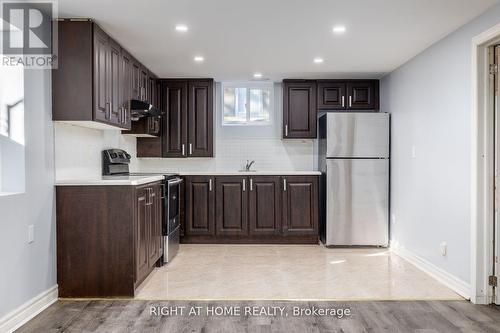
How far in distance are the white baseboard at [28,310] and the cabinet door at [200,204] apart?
234 cm

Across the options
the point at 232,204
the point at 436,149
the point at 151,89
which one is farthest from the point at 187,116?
the point at 436,149

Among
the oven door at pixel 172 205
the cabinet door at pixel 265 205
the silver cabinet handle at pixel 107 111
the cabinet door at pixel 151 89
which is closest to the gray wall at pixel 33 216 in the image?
the silver cabinet handle at pixel 107 111

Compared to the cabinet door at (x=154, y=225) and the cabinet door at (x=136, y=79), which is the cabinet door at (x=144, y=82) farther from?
the cabinet door at (x=154, y=225)

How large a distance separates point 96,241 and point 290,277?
69.7 inches

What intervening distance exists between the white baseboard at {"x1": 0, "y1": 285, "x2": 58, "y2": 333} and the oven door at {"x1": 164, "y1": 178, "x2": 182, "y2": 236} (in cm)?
140

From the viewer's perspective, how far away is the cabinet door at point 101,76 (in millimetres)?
3266

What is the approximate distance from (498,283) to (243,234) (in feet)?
9.92

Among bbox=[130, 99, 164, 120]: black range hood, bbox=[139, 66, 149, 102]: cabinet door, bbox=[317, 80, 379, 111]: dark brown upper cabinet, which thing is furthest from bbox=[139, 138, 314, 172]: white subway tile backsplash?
bbox=[130, 99, 164, 120]: black range hood

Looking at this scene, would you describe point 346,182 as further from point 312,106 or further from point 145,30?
point 145,30

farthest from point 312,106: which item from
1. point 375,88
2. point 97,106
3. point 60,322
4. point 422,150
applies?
point 60,322

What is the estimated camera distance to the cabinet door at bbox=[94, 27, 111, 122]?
3266 mm

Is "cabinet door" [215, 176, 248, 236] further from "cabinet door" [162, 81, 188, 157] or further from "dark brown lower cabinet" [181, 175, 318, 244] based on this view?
"cabinet door" [162, 81, 188, 157]

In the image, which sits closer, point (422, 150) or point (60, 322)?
point (60, 322)

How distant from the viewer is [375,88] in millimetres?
5543
